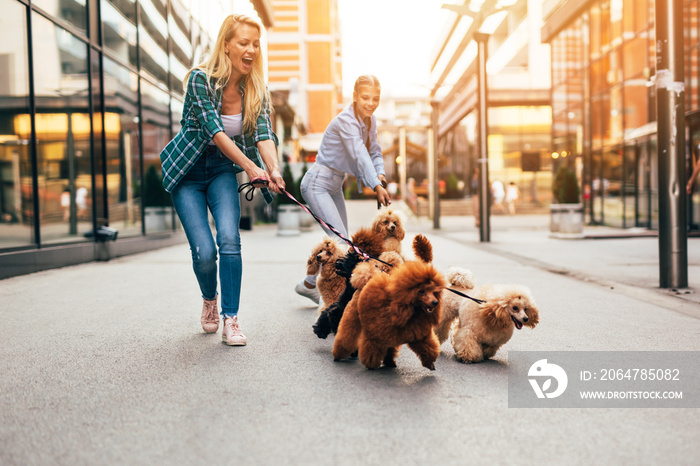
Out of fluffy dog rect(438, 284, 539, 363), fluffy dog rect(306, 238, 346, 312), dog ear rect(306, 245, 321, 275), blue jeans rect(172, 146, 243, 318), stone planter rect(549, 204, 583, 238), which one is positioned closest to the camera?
fluffy dog rect(438, 284, 539, 363)

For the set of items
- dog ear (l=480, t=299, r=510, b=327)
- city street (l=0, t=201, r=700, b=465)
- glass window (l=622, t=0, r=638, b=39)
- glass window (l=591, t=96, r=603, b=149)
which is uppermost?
glass window (l=622, t=0, r=638, b=39)

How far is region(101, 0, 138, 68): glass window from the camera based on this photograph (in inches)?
486

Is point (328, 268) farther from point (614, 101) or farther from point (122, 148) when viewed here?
point (614, 101)

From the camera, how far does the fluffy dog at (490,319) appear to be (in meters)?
3.59

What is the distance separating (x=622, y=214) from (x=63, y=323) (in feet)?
64.4

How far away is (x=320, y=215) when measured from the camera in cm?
506

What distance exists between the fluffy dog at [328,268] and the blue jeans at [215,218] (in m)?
0.61

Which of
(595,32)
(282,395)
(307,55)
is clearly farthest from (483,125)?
(307,55)

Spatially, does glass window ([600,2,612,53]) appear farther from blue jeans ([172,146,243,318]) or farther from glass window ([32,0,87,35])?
blue jeans ([172,146,243,318])

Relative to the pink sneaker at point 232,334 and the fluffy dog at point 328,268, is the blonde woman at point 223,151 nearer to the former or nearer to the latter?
the pink sneaker at point 232,334

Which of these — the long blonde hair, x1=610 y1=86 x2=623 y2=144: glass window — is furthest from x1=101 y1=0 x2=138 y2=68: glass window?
x1=610 y1=86 x2=623 y2=144: glass window

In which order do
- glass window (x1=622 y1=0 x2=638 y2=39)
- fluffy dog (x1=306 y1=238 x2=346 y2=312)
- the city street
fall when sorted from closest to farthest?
the city street < fluffy dog (x1=306 y1=238 x2=346 y2=312) < glass window (x1=622 y1=0 x2=638 y2=39)

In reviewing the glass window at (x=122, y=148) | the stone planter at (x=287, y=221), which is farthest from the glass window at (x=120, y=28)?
the stone planter at (x=287, y=221)

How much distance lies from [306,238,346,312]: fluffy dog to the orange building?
60.2 m
